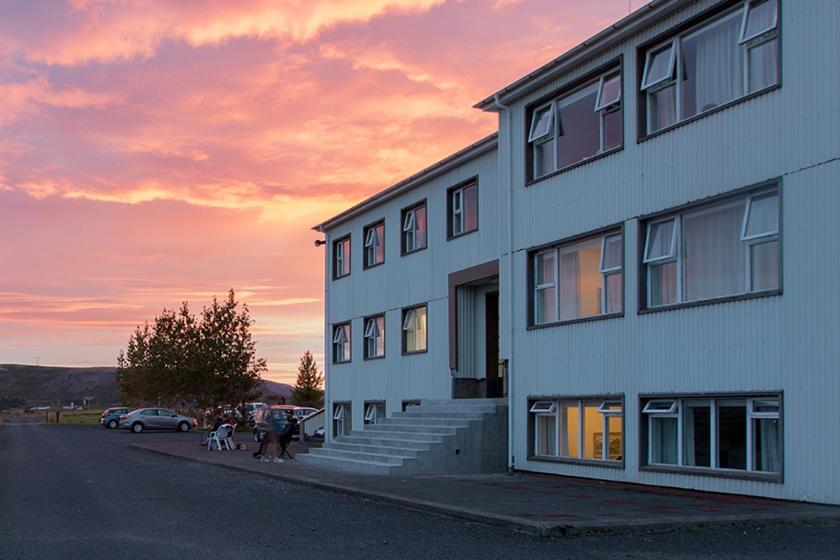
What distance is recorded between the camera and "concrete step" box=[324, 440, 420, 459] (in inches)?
863

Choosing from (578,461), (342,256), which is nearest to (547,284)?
(578,461)

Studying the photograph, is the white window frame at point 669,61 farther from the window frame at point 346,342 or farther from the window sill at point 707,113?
the window frame at point 346,342

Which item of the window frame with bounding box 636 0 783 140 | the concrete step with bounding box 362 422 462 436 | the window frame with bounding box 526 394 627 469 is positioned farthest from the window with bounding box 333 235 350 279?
the window frame with bounding box 636 0 783 140

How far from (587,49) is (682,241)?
4.28 metres

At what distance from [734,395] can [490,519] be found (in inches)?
192

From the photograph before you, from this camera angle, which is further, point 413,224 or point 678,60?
point 413,224

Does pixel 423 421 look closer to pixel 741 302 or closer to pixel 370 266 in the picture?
pixel 370 266

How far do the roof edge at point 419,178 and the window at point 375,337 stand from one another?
3.40 meters

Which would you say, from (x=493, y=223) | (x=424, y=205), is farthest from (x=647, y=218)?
(x=424, y=205)

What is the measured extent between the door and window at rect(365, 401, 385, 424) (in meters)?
5.69

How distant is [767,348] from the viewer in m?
15.5

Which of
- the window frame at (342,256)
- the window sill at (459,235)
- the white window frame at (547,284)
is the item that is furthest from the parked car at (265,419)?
the white window frame at (547,284)

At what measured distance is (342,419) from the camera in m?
34.6

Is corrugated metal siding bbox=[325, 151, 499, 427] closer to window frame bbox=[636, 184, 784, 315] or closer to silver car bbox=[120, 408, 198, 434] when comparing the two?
window frame bbox=[636, 184, 784, 315]
